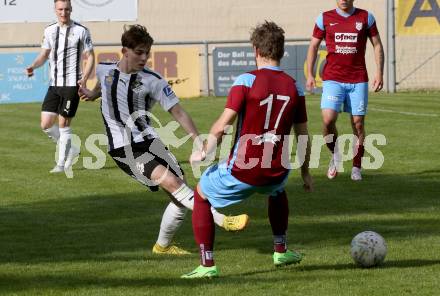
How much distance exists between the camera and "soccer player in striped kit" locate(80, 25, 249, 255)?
8852mm

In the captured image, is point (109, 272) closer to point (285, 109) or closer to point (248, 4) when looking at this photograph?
point (285, 109)

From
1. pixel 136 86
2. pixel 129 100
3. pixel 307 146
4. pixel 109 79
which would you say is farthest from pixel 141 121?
pixel 307 146

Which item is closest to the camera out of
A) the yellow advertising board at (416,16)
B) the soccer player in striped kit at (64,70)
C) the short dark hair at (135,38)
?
the short dark hair at (135,38)

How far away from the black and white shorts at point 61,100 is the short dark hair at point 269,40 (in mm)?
7874

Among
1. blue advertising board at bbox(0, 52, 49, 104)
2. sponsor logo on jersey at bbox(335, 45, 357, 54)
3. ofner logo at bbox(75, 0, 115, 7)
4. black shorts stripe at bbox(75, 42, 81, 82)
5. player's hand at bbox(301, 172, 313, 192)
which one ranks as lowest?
blue advertising board at bbox(0, 52, 49, 104)

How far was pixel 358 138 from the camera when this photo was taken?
14.0 m

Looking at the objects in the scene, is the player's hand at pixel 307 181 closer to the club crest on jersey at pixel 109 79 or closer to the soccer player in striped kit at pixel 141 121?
the soccer player in striped kit at pixel 141 121

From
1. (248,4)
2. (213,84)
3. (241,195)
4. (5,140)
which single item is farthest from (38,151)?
(248,4)

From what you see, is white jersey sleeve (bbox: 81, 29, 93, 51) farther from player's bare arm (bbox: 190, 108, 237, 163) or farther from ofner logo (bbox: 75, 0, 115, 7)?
ofner logo (bbox: 75, 0, 115, 7)

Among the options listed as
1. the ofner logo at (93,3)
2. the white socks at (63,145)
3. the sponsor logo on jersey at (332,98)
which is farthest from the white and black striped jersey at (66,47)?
the ofner logo at (93,3)

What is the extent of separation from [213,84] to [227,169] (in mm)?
25934

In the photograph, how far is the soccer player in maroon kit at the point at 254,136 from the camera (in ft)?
25.1

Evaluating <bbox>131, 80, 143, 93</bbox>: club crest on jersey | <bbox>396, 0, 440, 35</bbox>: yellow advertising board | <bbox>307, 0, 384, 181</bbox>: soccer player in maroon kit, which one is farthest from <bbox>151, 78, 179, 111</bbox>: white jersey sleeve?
<bbox>396, 0, 440, 35</bbox>: yellow advertising board

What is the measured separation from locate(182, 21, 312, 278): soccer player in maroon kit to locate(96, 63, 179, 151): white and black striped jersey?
4.02 feet
